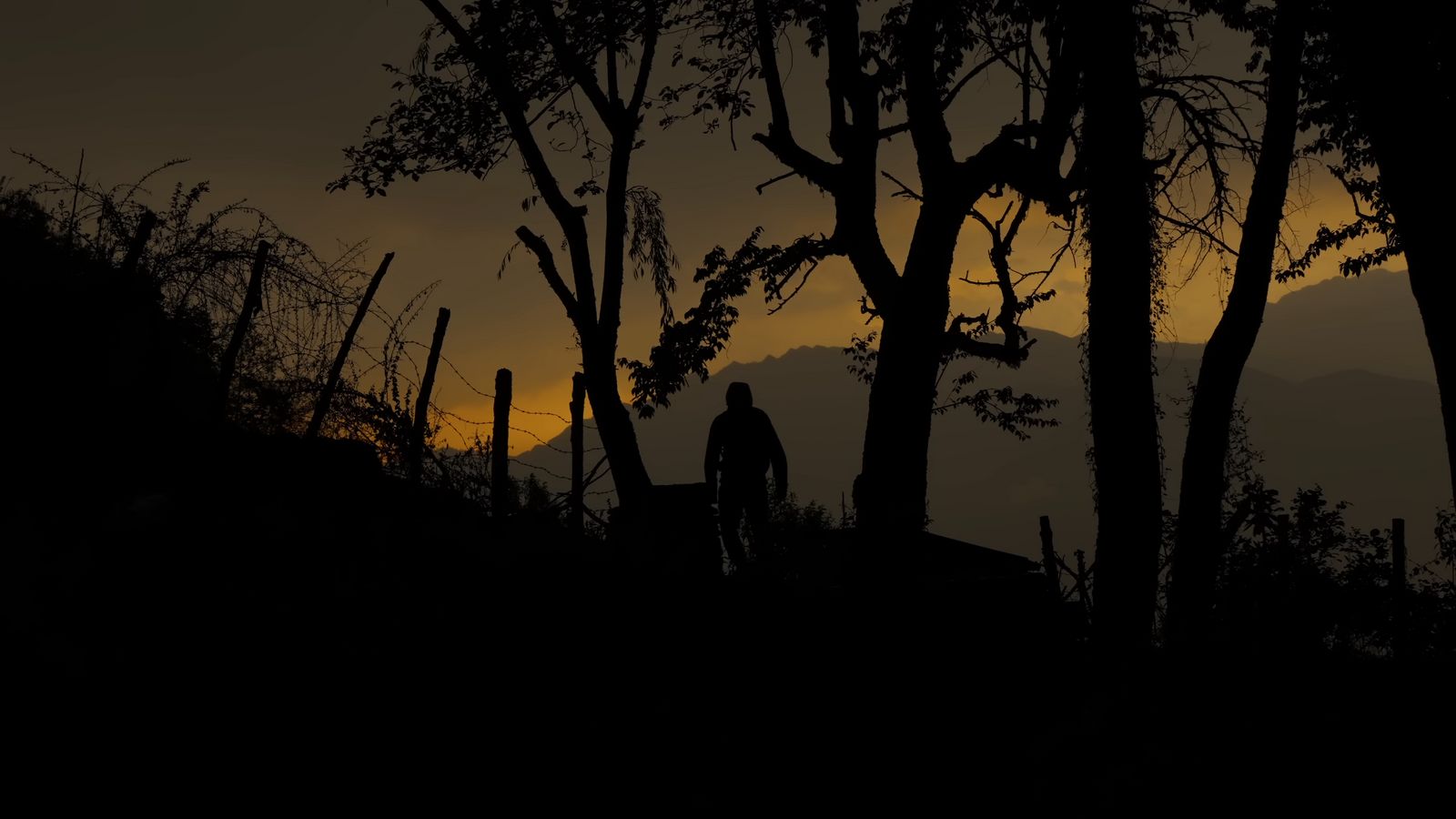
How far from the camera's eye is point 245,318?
31.0ft

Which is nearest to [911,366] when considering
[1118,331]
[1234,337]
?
[1118,331]

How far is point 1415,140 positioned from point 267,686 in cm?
621

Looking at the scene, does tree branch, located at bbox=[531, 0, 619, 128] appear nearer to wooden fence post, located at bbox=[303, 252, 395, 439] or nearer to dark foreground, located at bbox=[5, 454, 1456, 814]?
wooden fence post, located at bbox=[303, 252, 395, 439]

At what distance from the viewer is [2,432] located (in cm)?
616

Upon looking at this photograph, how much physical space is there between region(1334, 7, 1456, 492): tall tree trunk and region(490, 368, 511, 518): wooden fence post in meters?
6.88

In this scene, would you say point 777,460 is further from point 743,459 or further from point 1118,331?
point 1118,331

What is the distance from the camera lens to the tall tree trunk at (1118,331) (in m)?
7.71

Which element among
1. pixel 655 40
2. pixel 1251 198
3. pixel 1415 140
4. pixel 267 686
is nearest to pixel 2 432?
pixel 267 686

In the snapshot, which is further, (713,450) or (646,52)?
(646,52)

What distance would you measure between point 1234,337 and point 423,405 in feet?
24.1

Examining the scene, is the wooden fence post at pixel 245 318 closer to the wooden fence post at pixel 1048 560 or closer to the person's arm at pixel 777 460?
the person's arm at pixel 777 460

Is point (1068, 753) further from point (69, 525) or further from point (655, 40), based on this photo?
point (655, 40)

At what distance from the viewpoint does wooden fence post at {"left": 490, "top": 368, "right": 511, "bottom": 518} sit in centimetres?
1000

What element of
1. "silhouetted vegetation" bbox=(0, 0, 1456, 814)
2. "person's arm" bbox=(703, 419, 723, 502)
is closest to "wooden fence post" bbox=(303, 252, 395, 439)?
"silhouetted vegetation" bbox=(0, 0, 1456, 814)
